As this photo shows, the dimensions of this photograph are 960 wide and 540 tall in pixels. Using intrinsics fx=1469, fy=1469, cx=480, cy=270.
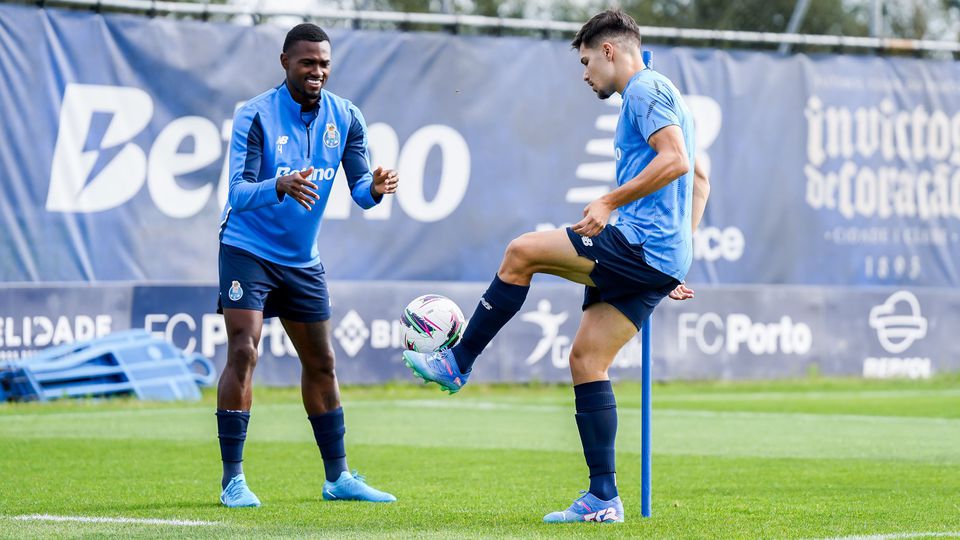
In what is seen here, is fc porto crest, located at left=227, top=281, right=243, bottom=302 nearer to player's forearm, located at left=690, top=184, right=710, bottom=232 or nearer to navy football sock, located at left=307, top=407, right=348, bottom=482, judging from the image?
navy football sock, located at left=307, top=407, right=348, bottom=482

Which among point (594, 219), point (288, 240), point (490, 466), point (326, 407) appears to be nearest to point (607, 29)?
point (594, 219)

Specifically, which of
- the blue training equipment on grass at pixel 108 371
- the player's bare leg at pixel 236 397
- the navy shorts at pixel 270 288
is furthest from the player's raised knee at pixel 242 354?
the blue training equipment on grass at pixel 108 371

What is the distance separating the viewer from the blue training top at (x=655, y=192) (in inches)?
239

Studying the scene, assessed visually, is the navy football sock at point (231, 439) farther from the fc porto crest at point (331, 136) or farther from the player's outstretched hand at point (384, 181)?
the fc porto crest at point (331, 136)

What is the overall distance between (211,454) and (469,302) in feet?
21.9

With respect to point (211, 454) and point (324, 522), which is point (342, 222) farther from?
point (324, 522)

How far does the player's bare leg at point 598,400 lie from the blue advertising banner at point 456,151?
391 inches

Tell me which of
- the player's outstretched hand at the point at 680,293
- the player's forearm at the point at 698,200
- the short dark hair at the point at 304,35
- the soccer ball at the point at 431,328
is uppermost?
the short dark hair at the point at 304,35

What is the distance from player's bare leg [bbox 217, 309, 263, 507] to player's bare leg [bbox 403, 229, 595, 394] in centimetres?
119

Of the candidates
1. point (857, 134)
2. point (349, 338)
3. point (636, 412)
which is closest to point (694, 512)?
point (636, 412)

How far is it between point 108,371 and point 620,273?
9438 millimetres

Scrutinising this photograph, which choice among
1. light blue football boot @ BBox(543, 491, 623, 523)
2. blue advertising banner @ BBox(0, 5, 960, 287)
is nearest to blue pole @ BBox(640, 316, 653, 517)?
light blue football boot @ BBox(543, 491, 623, 523)

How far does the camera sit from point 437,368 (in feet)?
20.1

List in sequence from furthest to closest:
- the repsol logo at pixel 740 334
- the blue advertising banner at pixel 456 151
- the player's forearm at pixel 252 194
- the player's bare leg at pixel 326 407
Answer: the repsol logo at pixel 740 334
the blue advertising banner at pixel 456 151
the player's bare leg at pixel 326 407
the player's forearm at pixel 252 194
